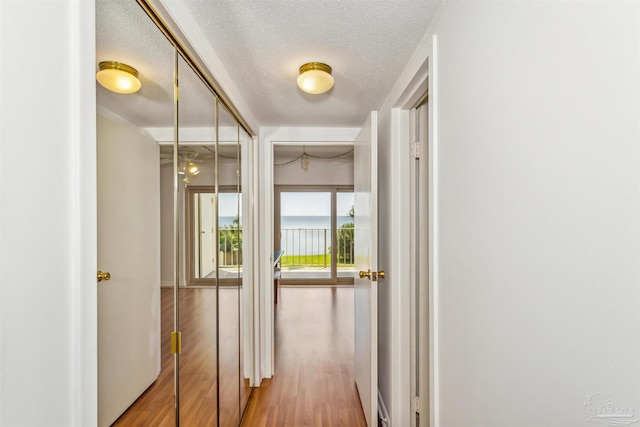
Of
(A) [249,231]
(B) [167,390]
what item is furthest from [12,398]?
(A) [249,231]

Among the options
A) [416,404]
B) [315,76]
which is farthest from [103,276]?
[416,404]

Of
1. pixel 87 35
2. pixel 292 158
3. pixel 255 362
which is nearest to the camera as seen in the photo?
pixel 87 35

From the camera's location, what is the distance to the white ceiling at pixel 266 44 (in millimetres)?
931

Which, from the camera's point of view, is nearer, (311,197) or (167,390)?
(167,390)

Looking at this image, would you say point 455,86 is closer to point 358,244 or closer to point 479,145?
point 479,145

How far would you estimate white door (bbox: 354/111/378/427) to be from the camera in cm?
197

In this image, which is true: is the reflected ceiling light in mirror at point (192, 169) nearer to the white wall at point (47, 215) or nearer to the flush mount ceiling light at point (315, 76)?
the white wall at point (47, 215)

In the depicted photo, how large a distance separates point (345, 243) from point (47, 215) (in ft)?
20.1

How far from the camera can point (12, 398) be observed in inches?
21.2

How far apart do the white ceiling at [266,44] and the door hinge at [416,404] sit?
77.5 inches

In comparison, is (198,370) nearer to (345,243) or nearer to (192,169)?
(192,169)

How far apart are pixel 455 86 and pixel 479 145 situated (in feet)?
0.94

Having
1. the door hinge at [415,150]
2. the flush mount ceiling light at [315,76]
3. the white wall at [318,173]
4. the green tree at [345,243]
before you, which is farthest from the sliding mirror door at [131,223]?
the green tree at [345,243]

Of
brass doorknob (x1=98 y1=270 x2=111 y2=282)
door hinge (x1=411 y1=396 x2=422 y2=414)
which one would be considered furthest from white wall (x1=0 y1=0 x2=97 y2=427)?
door hinge (x1=411 y1=396 x2=422 y2=414)
